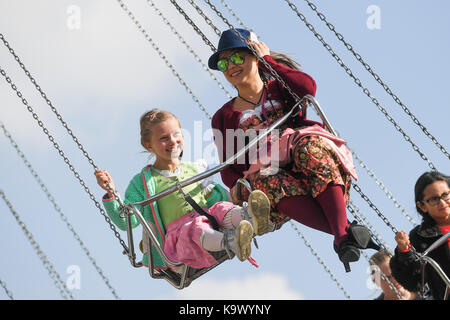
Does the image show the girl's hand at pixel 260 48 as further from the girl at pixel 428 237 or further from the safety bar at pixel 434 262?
the safety bar at pixel 434 262

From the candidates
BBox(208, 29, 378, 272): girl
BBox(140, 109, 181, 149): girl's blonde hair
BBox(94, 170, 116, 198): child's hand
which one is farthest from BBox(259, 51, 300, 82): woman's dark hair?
BBox(94, 170, 116, 198): child's hand

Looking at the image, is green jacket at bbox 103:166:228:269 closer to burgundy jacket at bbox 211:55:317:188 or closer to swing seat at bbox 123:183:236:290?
swing seat at bbox 123:183:236:290

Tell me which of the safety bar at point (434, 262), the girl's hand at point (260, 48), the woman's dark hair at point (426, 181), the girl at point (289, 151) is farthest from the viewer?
the girl's hand at point (260, 48)

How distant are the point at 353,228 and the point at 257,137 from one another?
86 cm

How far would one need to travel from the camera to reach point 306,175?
5918 millimetres

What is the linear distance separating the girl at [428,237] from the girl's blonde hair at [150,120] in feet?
5.56

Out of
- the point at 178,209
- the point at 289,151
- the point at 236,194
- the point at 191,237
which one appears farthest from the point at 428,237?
the point at 178,209

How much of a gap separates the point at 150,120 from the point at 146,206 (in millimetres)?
599

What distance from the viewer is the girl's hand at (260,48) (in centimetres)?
646

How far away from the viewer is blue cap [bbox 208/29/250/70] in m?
6.49

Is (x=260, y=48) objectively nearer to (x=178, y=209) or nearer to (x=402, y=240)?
(x=178, y=209)

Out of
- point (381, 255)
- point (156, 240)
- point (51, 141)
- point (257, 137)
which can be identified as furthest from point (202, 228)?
point (381, 255)

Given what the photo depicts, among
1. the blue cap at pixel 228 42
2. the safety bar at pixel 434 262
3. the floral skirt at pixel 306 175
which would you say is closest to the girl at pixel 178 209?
the floral skirt at pixel 306 175
